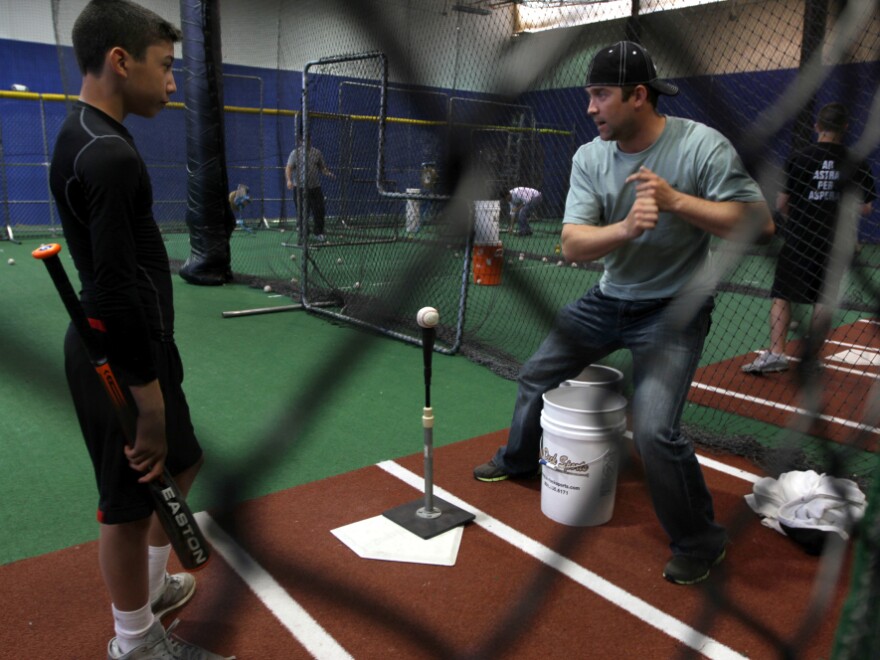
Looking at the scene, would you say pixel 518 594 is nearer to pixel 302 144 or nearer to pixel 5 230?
pixel 302 144

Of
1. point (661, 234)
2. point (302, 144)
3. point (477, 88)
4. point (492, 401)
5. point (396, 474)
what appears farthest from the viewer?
point (302, 144)

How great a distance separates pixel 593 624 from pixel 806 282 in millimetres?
934

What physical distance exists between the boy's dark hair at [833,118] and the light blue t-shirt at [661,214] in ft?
3.14

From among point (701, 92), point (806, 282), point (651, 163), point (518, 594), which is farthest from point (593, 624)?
point (701, 92)

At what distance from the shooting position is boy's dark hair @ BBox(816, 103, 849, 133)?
71 centimetres

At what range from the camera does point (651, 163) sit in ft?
6.23

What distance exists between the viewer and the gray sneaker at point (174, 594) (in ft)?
5.73

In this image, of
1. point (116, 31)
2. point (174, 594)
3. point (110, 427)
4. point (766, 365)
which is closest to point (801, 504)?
point (766, 365)

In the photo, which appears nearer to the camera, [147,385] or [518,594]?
[147,385]

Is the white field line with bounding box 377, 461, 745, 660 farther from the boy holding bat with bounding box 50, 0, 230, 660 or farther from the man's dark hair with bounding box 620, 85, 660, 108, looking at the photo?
the man's dark hair with bounding box 620, 85, 660, 108

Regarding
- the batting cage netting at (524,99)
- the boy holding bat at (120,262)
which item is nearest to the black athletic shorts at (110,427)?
the boy holding bat at (120,262)

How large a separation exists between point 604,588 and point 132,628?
1.14m

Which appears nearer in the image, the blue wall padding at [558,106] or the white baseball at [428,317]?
the blue wall padding at [558,106]

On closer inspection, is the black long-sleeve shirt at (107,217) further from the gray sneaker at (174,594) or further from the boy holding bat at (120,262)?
the gray sneaker at (174,594)
